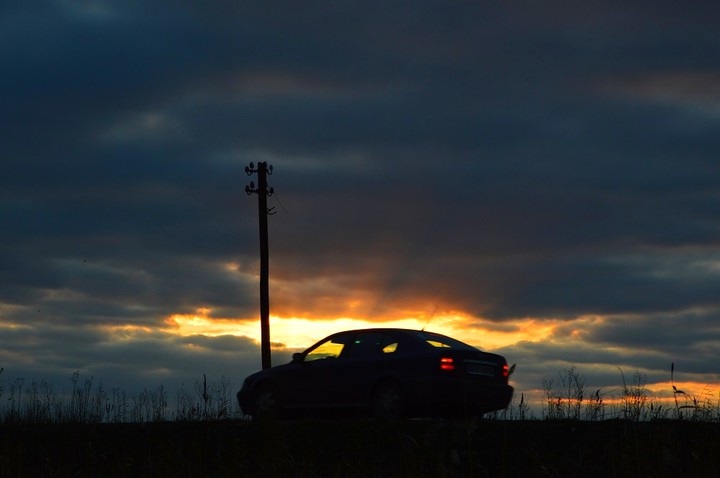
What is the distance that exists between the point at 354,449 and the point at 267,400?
4.07 metres

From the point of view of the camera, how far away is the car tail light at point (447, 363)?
14930 millimetres

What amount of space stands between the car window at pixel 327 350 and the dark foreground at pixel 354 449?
212cm

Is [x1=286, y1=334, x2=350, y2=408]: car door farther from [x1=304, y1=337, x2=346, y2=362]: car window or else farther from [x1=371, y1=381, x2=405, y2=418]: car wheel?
[x1=371, y1=381, x2=405, y2=418]: car wheel

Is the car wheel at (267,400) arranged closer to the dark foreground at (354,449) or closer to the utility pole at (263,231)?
the dark foreground at (354,449)

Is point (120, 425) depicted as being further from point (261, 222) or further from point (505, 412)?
point (261, 222)

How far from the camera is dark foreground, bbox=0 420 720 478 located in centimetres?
1125

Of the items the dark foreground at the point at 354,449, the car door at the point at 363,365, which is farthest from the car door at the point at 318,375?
the dark foreground at the point at 354,449

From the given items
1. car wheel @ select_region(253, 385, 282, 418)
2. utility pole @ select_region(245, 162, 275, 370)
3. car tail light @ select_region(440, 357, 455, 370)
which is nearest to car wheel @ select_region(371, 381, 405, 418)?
car tail light @ select_region(440, 357, 455, 370)

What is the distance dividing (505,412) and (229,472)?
5203 millimetres

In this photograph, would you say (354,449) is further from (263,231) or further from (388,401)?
(263,231)

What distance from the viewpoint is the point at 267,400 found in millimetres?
17188

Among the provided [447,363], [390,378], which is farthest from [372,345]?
[447,363]

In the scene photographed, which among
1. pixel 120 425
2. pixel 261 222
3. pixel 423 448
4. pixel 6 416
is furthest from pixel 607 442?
pixel 261 222

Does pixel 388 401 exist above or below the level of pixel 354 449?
above
